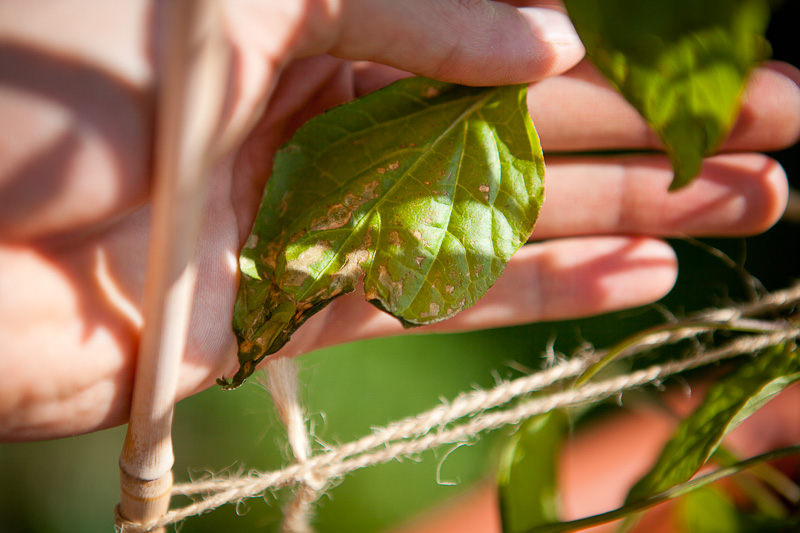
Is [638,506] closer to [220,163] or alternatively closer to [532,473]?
[532,473]

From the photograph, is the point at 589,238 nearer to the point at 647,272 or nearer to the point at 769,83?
the point at 647,272

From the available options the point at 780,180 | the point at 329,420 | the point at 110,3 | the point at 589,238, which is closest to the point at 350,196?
the point at 110,3

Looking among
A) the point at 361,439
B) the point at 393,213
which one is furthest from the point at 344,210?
the point at 361,439

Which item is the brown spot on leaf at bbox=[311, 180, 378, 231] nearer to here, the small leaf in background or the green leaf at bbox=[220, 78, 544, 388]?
the green leaf at bbox=[220, 78, 544, 388]

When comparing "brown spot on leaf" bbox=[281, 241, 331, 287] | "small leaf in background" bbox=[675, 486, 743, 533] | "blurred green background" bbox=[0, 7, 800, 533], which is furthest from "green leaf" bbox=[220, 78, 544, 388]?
"blurred green background" bbox=[0, 7, 800, 533]

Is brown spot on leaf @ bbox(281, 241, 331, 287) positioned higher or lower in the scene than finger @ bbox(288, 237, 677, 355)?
higher

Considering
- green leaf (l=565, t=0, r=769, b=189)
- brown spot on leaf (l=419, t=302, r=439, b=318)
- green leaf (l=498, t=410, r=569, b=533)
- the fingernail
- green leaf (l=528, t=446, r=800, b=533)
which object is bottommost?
green leaf (l=498, t=410, r=569, b=533)
